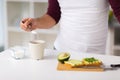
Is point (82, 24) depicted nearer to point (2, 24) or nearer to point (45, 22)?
point (45, 22)

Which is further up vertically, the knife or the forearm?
the forearm

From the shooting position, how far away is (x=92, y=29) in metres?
1.46

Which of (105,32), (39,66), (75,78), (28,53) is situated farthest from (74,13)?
(75,78)

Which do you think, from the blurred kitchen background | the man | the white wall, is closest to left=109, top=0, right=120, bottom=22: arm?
the man

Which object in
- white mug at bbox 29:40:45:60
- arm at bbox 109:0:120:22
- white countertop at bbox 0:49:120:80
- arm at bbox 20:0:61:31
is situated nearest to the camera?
white countertop at bbox 0:49:120:80

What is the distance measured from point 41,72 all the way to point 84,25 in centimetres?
51

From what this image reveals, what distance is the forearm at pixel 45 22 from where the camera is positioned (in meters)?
1.48

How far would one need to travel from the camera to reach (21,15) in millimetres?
3135

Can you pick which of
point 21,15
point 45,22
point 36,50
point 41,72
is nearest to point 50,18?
point 45,22

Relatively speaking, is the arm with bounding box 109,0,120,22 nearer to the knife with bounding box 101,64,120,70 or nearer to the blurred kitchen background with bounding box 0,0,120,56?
the knife with bounding box 101,64,120,70

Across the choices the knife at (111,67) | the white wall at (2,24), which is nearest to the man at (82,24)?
the knife at (111,67)

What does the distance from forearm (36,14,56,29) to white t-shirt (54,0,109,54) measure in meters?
0.08

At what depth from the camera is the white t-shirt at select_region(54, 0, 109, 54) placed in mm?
1426

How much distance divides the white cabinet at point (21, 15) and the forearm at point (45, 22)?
1.34 meters
